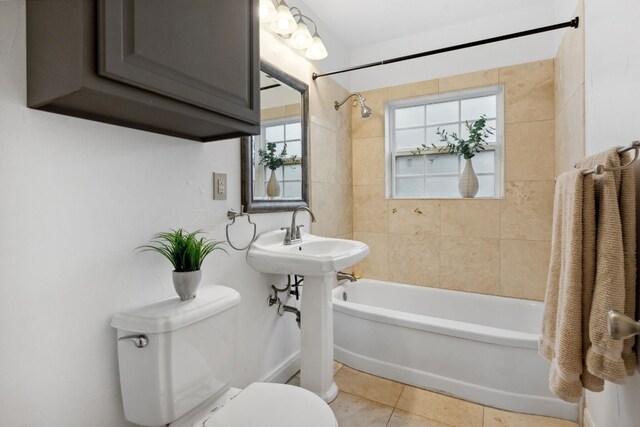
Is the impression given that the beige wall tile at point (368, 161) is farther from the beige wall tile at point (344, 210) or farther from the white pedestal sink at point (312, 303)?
the white pedestal sink at point (312, 303)

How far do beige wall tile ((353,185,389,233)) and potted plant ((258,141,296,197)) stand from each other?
1112mm

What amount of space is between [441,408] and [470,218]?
4.48 feet

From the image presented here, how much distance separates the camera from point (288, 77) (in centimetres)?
191

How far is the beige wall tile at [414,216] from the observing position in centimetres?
253

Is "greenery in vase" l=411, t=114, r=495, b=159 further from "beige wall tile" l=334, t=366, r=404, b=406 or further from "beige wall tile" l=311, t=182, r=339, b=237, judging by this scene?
"beige wall tile" l=334, t=366, r=404, b=406

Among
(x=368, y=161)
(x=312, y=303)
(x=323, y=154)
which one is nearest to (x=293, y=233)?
(x=312, y=303)

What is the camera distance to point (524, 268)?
7.34ft

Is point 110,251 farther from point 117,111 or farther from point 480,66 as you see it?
point 480,66

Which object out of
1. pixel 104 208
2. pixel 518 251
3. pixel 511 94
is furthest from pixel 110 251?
pixel 511 94

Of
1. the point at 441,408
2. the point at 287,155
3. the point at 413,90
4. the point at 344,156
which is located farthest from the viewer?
the point at 344,156

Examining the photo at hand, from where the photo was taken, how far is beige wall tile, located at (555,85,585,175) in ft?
4.97

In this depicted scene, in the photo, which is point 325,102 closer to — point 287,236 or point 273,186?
point 273,186

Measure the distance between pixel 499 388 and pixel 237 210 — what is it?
5.61 ft

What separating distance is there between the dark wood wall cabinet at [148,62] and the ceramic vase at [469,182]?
1.91 m
